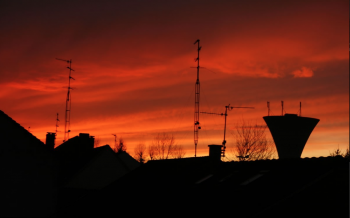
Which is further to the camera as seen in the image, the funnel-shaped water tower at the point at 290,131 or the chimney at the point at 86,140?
the funnel-shaped water tower at the point at 290,131

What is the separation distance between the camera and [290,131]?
73.5 m

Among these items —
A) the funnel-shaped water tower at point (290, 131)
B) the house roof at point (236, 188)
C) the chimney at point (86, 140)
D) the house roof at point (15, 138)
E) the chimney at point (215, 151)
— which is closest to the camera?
the house roof at point (236, 188)

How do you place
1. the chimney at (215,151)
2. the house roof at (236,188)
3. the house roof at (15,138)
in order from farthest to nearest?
1. the chimney at (215,151)
2. the house roof at (15,138)
3. the house roof at (236,188)

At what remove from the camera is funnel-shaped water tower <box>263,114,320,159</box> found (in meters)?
73.7

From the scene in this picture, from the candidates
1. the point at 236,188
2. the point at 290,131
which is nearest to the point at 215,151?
the point at 236,188

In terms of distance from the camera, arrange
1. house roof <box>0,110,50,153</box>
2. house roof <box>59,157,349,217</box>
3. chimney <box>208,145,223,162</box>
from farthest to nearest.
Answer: chimney <box>208,145,223,162</box> < house roof <box>0,110,50,153</box> < house roof <box>59,157,349,217</box>

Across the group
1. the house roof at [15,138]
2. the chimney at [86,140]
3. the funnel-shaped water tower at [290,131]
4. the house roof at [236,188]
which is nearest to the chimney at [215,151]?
the house roof at [236,188]

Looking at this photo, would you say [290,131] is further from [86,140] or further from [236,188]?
[236,188]

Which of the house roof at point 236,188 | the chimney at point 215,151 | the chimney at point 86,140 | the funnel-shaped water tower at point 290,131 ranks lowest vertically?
the house roof at point 236,188

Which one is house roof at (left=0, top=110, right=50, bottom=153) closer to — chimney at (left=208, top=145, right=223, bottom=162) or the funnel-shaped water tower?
chimney at (left=208, top=145, right=223, bottom=162)

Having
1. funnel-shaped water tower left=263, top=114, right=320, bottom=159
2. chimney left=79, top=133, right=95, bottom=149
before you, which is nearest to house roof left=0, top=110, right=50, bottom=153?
chimney left=79, top=133, right=95, bottom=149

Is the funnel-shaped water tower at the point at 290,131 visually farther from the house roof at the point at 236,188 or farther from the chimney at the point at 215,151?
the house roof at the point at 236,188

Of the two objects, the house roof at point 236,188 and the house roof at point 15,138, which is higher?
→ the house roof at point 15,138

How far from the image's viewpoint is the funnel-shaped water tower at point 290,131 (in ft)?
242
